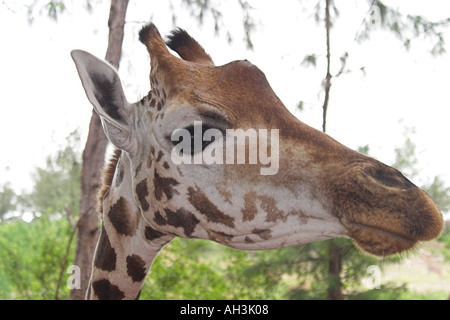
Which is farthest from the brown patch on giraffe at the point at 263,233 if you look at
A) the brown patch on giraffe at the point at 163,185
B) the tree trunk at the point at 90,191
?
the tree trunk at the point at 90,191

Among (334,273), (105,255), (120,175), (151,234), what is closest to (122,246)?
(105,255)

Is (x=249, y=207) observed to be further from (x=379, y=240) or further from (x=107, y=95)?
(x=107, y=95)

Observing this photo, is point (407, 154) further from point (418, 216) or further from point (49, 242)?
point (49, 242)

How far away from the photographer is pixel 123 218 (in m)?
2.28

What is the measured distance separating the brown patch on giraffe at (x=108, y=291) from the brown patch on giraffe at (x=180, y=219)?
2.00 ft

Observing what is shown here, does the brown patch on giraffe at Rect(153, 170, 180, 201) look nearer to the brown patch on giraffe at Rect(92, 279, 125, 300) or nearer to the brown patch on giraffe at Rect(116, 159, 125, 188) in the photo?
the brown patch on giraffe at Rect(116, 159, 125, 188)

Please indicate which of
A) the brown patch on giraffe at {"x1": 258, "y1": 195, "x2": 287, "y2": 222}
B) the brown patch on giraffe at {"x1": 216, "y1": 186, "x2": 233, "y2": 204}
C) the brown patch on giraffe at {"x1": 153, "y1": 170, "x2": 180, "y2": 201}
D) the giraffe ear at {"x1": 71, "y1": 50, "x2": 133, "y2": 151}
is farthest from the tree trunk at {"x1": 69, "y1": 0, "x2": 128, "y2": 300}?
the brown patch on giraffe at {"x1": 258, "y1": 195, "x2": 287, "y2": 222}

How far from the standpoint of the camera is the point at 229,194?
6.00 ft

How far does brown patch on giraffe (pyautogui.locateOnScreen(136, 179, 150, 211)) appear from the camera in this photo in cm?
206

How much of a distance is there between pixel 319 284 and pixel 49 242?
16.0 ft

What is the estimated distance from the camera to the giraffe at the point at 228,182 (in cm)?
162

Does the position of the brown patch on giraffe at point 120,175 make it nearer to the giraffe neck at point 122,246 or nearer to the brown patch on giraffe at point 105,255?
the giraffe neck at point 122,246

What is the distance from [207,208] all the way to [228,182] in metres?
0.16

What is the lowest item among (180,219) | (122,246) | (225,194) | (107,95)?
(122,246)
